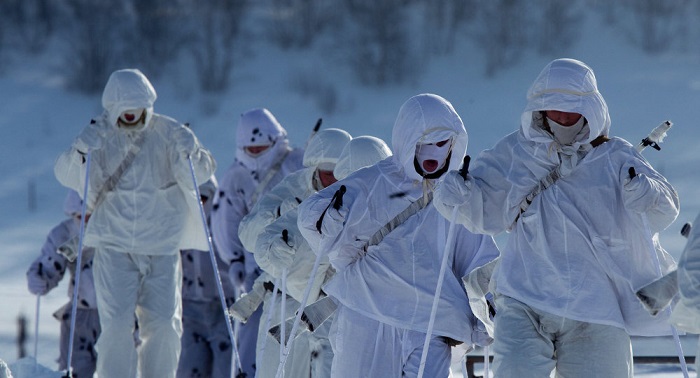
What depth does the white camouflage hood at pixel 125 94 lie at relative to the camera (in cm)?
1137

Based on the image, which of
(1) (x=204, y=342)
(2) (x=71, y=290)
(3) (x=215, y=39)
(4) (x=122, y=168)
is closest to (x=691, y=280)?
(4) (x=122, y=168)

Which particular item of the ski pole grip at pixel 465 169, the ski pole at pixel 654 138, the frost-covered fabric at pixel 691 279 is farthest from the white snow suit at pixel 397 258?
the frost-covered fabric at pixel 691 279

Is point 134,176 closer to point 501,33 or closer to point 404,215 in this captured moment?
point 404,215

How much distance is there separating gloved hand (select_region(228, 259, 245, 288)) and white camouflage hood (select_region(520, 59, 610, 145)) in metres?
5.59

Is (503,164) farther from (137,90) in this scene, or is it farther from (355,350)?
(137,90)

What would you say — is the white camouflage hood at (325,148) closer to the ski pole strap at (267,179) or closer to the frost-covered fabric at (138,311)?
the frost-covered fabric at (138,311)

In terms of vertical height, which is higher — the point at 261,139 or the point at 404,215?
the point at 404,215

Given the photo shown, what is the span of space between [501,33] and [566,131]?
24674 millimetres

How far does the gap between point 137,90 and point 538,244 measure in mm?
4392

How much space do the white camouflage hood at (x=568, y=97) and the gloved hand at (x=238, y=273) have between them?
559 centimetres

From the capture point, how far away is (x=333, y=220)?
324 inches

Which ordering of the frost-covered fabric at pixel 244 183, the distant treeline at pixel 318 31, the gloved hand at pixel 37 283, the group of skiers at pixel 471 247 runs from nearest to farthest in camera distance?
the group of skiers at pixel 471 247 → the frost-covered fabric at pixel 244 183 → the gloved hand at pixel 37 283 → the distant treeline at pixel 318 31

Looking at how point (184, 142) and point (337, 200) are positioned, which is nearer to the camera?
point (337, 200)

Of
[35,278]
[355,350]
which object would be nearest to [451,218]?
[355,350]
